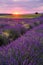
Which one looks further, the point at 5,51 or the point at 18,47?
the point at 18,47

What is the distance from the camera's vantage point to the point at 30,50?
3.41m

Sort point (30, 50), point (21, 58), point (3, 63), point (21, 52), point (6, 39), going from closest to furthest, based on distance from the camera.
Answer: point (3, 63) → point (21, 58) → point (21, 52) → point (30, 50) → point (6, 39)

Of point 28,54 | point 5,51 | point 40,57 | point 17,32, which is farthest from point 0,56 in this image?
point 17,32

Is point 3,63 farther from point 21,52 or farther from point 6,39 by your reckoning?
point 6,39

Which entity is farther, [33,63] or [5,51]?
[5,51]

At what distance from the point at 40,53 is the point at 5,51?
69 centimetres

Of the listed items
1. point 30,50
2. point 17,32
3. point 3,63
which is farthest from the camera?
point 17,32

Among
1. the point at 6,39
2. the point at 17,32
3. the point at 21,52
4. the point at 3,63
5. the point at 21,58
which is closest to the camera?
the point at 3,63

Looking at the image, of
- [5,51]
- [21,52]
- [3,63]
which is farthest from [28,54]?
[3,63]

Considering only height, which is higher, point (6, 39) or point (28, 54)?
point (28, 54)

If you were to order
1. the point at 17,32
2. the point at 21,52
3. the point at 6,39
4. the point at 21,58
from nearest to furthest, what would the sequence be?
the point at 21,58 → the point at 21,52 → the point at 6,39 → the point at 17,32

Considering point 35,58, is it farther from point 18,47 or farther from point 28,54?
point 18,47

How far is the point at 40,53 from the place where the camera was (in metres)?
3.49

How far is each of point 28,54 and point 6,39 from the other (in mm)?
2993
